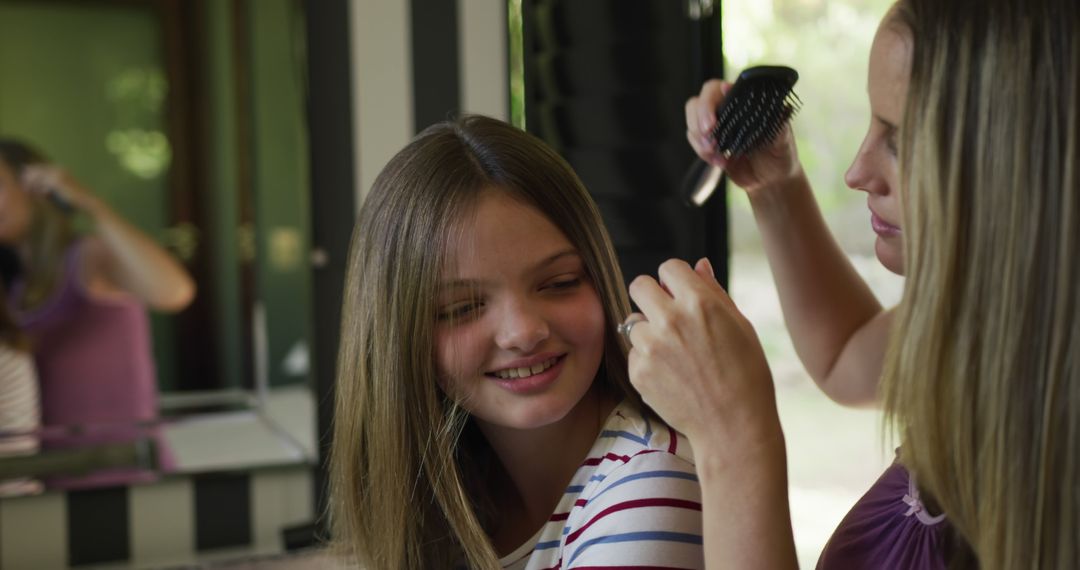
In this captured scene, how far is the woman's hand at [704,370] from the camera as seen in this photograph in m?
0.65

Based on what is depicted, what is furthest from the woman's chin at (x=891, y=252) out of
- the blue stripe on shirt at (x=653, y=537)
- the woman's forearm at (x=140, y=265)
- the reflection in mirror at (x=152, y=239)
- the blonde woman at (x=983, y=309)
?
the woman's forearm at (x=140, y=265)

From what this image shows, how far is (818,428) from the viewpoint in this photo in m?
1.37

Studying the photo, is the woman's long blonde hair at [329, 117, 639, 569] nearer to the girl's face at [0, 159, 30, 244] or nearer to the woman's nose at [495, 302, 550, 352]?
the woman's nose at [495, 302, 550, 352]

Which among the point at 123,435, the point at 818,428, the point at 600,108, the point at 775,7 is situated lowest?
the point at 123,435

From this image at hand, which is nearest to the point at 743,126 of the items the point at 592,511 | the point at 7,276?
the point at 592,511

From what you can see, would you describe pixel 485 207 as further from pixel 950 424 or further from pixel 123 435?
pixel 123 435

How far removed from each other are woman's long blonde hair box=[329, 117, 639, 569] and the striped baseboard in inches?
50.5

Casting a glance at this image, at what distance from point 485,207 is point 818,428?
2.43 feet

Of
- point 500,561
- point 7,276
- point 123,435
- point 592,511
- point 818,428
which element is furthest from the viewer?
point 123,435

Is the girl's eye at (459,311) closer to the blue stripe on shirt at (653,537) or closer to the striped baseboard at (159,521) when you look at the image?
the blue stripe on shirt at (653,537)

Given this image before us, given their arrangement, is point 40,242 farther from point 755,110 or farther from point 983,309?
point 983,309

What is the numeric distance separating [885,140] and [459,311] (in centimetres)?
38

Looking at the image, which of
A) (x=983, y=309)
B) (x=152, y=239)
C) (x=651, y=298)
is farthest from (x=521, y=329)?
(x=152, y=239)

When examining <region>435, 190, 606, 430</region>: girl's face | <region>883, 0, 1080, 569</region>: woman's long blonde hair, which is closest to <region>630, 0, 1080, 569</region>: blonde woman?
<region>883, 0, 1080, 569</region>: woman's long blonde hair
